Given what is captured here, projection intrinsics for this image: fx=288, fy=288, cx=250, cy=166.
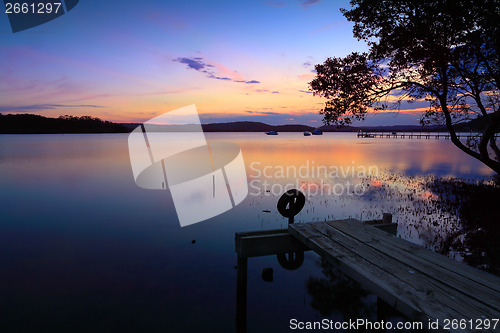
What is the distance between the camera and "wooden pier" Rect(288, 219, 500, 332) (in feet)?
11.3

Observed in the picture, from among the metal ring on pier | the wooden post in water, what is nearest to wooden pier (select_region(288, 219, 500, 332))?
the wooden post in water

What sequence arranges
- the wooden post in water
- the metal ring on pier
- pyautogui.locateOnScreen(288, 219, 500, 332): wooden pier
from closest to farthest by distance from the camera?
pyautogui.locateOnScreen(288, 219, 500, 332): wooden pier < the wooden post in water < the metal ring on pier

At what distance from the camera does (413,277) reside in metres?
4.32

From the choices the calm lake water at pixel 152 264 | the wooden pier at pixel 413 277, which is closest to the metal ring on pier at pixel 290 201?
the calm lake water at pixel 152 264

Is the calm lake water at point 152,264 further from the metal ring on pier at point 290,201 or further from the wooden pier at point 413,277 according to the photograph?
the wooden pier at point 413,277

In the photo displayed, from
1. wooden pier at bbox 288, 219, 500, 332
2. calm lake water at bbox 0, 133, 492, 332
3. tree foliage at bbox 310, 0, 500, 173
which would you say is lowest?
calm lake water at bbox 0, 133, 492, 332

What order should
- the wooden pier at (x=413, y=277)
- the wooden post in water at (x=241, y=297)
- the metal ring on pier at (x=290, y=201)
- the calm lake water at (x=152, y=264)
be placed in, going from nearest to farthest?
1. the wooden pier at (x=413, y=277)
2. the wooden post in water at (x=241, y=297)
3. the calm lake water at (x=152, y=264)
4. the metal ring on pier at (x=290, y=201)

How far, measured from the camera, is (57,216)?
15.5 m

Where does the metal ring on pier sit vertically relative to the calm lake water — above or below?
above

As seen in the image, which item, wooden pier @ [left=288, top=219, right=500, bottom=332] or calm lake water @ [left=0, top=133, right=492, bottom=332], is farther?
calm lake water @ [left=0, top=133, right=492, bottom=332]

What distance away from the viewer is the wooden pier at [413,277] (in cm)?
346

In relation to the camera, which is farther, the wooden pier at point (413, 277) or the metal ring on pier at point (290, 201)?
the metal ring on pier at point (290, 201)

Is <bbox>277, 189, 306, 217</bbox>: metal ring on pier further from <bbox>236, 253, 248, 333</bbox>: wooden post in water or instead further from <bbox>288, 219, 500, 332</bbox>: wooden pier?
<bbox>236, 253, 248, 333</bbox>: wooden post in water

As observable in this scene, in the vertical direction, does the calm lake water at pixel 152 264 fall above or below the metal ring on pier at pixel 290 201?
below
